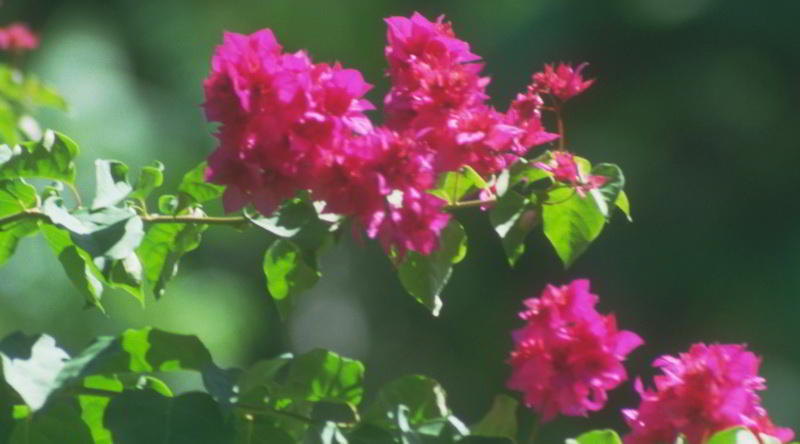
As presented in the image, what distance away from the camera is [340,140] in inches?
41.3

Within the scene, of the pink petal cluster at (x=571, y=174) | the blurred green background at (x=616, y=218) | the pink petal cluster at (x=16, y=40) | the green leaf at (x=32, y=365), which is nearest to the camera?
the green leaf at (x=32, y=365)

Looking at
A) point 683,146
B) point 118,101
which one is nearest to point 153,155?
point 118,101

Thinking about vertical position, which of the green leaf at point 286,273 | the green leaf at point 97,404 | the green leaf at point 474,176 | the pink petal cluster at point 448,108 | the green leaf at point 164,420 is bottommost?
the green leaf at point 97,404

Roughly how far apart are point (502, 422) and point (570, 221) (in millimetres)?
166

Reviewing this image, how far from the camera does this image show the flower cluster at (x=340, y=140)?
1025 millimetres

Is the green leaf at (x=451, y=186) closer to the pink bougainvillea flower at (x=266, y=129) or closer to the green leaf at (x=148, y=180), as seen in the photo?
the pink bougainvillea flower at (x=266, y=129)

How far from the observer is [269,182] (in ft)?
3.41

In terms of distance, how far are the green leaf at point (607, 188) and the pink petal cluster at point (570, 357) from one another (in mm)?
63

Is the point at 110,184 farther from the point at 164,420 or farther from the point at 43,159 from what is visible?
the point at 164,420

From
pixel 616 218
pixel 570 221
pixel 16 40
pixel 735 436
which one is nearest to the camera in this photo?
pixel 735 436

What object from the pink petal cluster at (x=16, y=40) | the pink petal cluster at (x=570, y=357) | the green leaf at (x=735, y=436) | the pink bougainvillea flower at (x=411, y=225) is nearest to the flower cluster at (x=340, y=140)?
the pink bougainvillea flower at (x=411, y=225)

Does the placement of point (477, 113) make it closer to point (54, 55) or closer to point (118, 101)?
point (118, 101)

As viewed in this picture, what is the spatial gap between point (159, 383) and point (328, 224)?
0.64 ft

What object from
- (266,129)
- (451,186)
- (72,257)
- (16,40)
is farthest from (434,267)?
(16,40)
